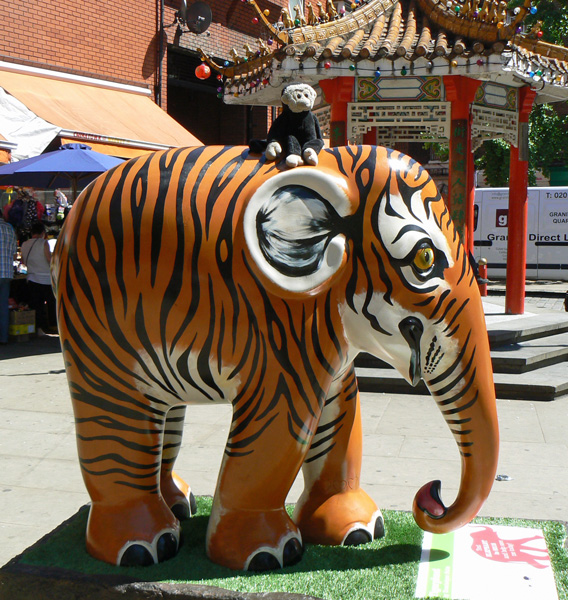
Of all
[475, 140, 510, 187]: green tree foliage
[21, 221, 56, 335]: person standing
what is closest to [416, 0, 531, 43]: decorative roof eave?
[21, 221, 56, 335]: person standing

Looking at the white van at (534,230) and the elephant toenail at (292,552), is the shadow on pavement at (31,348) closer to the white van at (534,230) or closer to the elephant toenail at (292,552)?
the elephant toenail at (292,552)

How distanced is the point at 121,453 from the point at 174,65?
14.2m

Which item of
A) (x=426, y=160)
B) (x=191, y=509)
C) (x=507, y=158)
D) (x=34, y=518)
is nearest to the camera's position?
(x=191, y=509)

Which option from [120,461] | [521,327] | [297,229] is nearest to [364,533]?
[120,461]

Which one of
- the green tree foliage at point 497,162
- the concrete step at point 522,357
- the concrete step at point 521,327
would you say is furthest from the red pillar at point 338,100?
the green tree foliage at point 497,162

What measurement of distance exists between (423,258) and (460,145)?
6395 mm

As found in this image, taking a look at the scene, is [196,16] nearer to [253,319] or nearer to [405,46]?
[405,46]

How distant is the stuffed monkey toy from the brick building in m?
7.53

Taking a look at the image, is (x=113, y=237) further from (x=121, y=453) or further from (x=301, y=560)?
(x=301, y=560)

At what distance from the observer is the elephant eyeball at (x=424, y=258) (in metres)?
2.61

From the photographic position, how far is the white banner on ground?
2705 mm

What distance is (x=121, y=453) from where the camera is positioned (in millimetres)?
2721

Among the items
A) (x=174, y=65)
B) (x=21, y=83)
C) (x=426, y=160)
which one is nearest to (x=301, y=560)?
(x=21, y=83)

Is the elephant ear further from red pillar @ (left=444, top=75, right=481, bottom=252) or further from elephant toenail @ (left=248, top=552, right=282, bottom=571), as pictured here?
red pillar @ (left=444, top=75, right=481, bottom=252)
